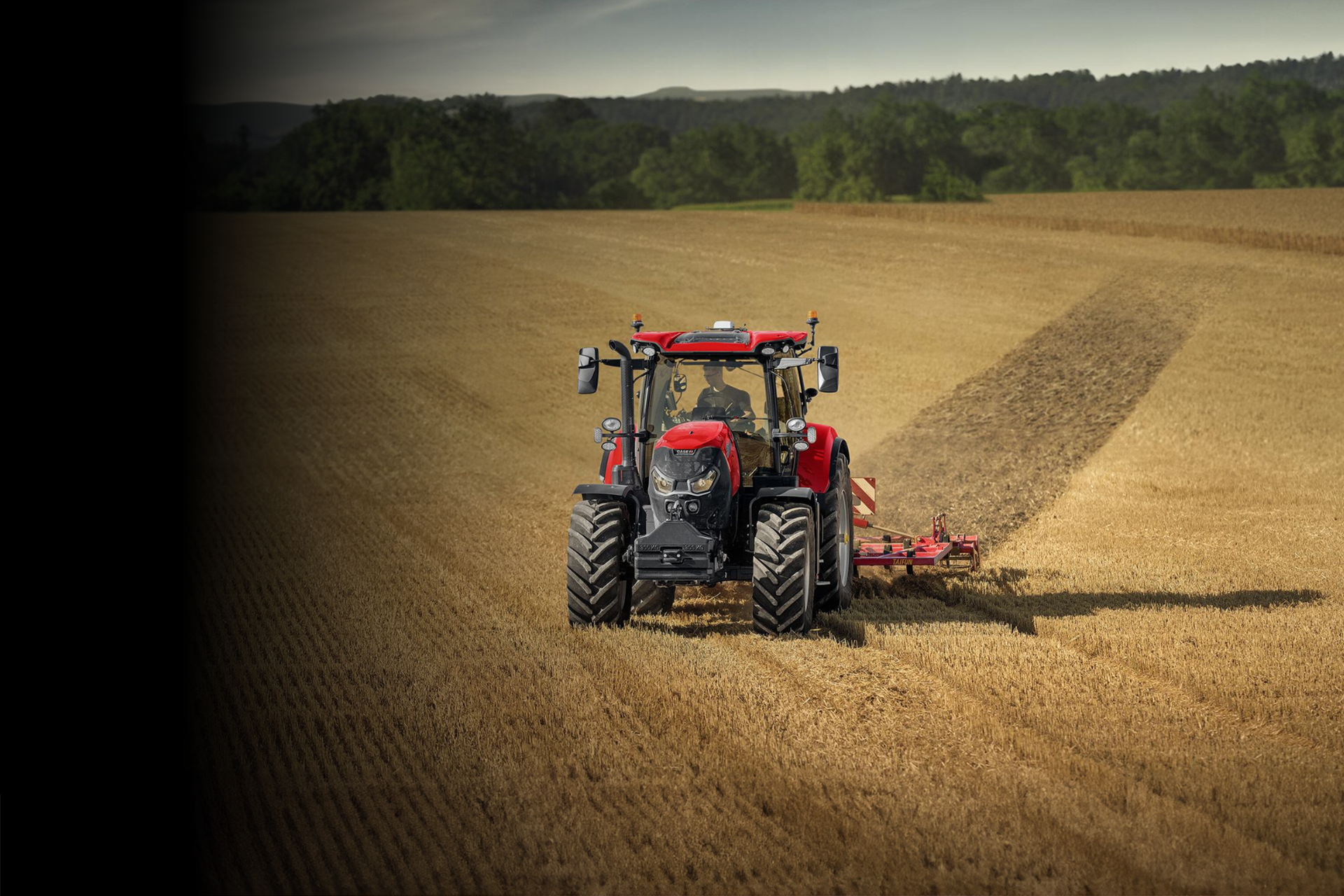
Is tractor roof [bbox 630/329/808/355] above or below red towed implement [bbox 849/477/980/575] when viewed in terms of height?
above

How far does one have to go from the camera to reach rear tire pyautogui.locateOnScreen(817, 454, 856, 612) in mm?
11234

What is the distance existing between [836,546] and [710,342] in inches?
80.1

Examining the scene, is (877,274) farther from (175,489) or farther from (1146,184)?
(1146,184)

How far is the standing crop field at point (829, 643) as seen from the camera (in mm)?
6816

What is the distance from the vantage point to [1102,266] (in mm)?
37781

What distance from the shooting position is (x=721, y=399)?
1110 cm

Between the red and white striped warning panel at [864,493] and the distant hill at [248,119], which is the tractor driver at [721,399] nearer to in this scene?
the red and white striped warning panel at [864,493]

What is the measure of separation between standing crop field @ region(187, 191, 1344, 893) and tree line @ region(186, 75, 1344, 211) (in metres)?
38.9

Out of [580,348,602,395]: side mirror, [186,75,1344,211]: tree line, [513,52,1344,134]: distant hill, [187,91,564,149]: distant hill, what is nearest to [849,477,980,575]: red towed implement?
[580,348,602,395]: side mirror

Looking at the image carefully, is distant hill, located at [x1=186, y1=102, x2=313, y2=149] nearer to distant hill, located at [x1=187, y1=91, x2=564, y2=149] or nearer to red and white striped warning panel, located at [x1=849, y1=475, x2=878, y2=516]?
distant hill, located at [x1=187, y1=91, x2=564, y2=149]

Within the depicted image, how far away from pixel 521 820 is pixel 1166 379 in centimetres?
2061

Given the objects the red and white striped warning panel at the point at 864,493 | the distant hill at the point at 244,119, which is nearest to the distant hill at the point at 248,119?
the distant hill at the point at 244,119

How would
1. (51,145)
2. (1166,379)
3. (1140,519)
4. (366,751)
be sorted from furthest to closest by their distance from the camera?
(1166,379)
(51,145)
(1140,519)
(366,751)

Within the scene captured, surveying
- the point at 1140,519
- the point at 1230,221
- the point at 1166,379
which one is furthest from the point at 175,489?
the point at 1230,221
